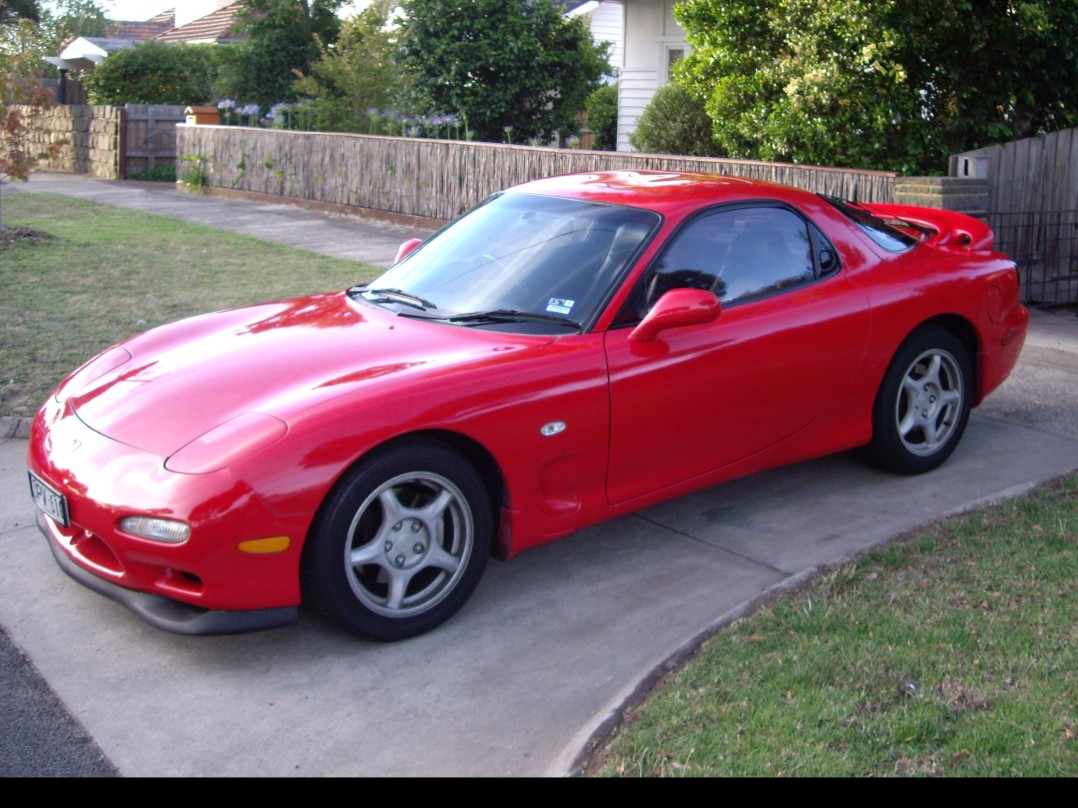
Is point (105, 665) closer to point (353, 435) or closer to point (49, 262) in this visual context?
point (353, 435)

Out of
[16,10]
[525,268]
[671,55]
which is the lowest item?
[525,268]

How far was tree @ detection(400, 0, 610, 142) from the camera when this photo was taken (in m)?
18.5

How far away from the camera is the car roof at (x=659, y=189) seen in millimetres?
5203

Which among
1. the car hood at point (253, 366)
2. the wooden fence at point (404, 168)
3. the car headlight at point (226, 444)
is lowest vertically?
the car headlight at point (226, 444)

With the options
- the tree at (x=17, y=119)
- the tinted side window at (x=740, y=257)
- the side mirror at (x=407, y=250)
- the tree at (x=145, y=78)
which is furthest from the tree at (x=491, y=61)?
the tinted side window at (x=740, y=257)

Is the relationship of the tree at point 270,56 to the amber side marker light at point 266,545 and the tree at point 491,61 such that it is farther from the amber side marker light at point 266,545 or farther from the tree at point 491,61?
the amber side marker light at point 266,545

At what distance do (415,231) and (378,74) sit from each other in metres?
6.78

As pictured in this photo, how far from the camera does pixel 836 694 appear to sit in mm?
3619

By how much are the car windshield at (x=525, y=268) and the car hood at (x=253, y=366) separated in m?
0.17

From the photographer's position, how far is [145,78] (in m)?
26.7

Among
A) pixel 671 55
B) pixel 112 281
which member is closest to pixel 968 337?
pixel 112 281

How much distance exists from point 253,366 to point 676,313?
1.64 metres

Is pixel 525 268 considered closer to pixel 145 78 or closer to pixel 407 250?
pixel 407 250

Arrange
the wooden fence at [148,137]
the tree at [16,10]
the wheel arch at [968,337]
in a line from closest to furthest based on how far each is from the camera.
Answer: the wheel arch at [968,337]
the wooden fence at [148,137]
the tree at [16,10]
